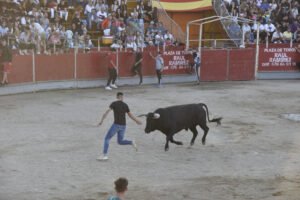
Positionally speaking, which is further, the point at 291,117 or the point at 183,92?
the point at 183,92

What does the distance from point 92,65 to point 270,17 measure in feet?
45.2

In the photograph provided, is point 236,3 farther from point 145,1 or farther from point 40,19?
point 40,19

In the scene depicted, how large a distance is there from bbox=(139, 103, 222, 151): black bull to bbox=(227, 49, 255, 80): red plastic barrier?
45.6ft

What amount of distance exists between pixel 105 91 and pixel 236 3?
44.9 ft

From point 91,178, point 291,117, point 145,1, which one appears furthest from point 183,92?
point 91,178

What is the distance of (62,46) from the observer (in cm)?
2130

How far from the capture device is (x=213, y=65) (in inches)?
960

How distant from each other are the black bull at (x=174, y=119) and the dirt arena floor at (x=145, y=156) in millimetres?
494

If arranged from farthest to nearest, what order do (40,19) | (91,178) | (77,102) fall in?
1. (40,19)
2. (77,102)
3. (91,178)

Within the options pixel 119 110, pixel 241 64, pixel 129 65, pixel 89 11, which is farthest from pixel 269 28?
pixel 119 110

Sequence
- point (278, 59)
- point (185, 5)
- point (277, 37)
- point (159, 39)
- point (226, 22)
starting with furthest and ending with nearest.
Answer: point (185, 5) → point (226, 22) → point (277, 37) → point (278, 59) → point (159, 39)

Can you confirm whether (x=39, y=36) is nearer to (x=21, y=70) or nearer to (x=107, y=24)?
(x=21, y=70)

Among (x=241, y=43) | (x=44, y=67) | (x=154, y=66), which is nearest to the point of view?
(x=44, y=67)

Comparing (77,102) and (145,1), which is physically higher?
(145,1)
